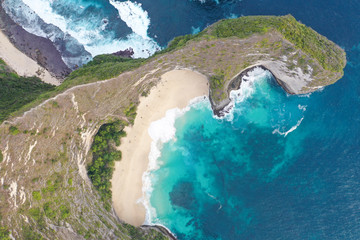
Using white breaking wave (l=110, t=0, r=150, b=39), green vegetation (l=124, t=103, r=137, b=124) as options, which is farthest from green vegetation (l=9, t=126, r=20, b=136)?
white breaking wave (l=110, t=0, r=150, b=39)

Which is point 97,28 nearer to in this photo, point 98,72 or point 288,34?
point 98,72

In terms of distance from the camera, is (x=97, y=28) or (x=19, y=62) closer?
(x=19, y=62)

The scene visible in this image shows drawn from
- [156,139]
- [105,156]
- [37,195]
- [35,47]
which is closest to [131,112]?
[156,139]

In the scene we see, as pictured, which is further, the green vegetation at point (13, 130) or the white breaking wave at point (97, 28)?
the white breaking wave at point (97, 28)

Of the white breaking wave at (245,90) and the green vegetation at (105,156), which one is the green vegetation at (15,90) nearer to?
the green vegetation at (105,156)

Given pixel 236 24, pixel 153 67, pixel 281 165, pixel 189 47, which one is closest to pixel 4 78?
pixel 153 67

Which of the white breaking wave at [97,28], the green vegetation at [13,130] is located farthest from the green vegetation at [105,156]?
the white breaking wave at [97,28]

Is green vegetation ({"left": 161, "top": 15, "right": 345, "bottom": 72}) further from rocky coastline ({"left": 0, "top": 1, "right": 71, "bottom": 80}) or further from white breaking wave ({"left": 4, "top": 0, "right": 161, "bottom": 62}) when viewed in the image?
rocky coastline ({"left": 0, "top": 1, "right": 71, "bottom": 80})
